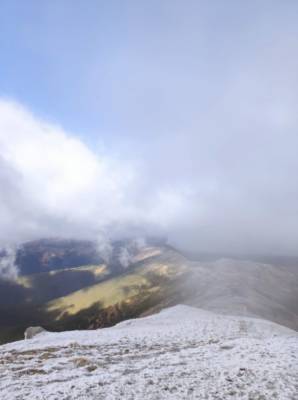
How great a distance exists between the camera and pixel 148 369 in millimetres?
23828

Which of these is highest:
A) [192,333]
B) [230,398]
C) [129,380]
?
[192,333]

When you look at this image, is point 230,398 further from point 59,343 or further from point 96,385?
point 59,343

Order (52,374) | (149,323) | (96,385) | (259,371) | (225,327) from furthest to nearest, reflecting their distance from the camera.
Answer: (149,323)
(225,327)
(52,374)
(259,371)
(96,385)

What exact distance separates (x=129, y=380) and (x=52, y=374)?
5.47 meters

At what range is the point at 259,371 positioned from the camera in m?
22.6

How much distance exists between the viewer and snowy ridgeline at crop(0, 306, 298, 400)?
65.9ft

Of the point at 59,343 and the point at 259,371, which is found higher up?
the point at 59,343

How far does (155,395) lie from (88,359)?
33.2 feet

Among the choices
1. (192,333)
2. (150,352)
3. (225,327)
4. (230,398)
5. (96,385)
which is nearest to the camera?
(230,398)

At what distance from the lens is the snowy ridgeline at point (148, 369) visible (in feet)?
65.9

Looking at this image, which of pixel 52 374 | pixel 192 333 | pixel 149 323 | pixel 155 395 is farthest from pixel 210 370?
pixel 149 323

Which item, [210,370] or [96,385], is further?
[210,370]

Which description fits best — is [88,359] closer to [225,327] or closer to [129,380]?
[129,380]

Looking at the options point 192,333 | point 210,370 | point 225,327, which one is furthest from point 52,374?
point 225,327
